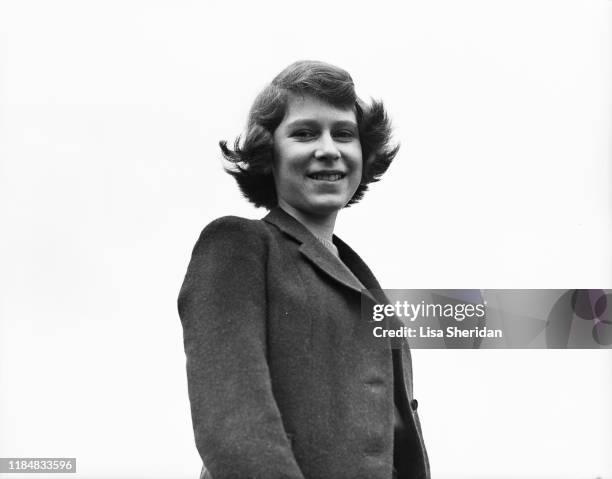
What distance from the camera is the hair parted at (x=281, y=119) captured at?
2.59 metres

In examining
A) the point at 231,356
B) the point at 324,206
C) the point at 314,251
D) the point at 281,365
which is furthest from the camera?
the point at 324,206

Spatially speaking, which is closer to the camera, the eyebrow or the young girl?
the young girl

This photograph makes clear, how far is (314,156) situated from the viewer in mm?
2523

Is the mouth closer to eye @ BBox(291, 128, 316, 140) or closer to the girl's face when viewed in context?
the girl's face

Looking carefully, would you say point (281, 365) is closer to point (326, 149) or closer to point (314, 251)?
point (314, 251)

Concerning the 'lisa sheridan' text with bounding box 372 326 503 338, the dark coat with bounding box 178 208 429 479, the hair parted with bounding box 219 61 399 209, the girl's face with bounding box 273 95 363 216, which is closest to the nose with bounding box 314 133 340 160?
the girl's face with bounding box 273 95 363 216

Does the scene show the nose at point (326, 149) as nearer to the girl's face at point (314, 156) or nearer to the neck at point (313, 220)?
the girl's face at point (314, 156)

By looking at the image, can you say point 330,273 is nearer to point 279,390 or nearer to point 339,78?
point 279,390

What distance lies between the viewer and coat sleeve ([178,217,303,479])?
194 centimetres

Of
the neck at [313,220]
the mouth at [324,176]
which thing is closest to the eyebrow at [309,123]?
the mouth at [324,176]

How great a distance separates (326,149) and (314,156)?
0.04 m

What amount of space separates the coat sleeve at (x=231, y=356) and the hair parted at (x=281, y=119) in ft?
1.24

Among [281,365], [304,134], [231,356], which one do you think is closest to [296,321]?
[281,365]

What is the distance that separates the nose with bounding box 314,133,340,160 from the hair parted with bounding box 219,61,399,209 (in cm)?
12
